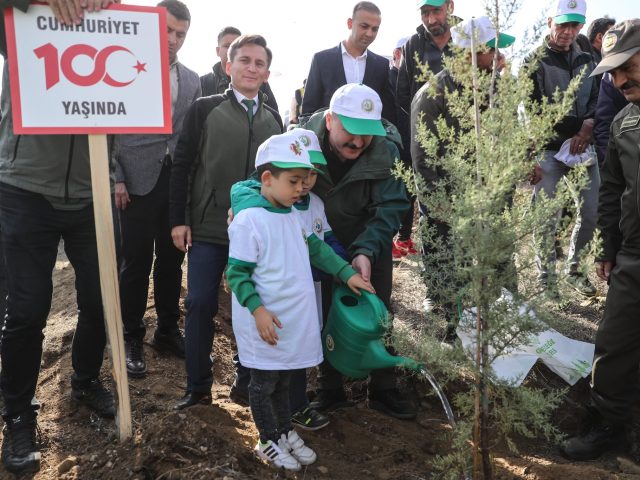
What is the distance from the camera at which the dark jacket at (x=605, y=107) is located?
4590 millimetres

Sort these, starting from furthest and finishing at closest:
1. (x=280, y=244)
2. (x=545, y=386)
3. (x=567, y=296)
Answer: (x=545, y=386), (x=280, y=244), (x=567, y=296)

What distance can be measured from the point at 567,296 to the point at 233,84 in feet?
7.23

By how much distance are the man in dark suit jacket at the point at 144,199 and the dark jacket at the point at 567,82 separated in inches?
114

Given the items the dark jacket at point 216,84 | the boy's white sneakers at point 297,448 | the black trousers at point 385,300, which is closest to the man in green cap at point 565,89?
the black trousers at point 385,300

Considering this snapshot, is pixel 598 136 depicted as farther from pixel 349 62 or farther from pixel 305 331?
pixel 305 331

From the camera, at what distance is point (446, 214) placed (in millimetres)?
2641

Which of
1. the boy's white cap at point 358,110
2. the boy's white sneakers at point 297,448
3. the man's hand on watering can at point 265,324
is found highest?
the boy's white cap at point 358,110

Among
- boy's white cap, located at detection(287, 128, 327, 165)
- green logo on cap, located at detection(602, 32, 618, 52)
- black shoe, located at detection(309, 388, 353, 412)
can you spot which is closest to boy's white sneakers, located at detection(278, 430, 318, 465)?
black shoe, located at detection(309, 388, 353, 412)

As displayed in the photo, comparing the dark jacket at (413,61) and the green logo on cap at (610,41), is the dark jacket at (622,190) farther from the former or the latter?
the dark jacket at (413,61)

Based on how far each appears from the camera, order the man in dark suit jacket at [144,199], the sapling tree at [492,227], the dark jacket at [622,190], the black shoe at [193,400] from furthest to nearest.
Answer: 1. the man in dark suit jacket at [144,199]
2. the black shoe at [193,400]
3. the dark jacket at [622,190]
4. the sapling tree at [492,227]

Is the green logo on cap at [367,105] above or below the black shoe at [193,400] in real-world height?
above

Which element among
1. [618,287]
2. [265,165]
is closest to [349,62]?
[265,165]

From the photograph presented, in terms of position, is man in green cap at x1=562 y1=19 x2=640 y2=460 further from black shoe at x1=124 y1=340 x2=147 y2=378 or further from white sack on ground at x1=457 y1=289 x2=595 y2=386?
black shoe at x1=124 y1=340 x2=147 y2=378

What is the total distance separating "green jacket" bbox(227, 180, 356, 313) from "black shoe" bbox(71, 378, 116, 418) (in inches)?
52.5
